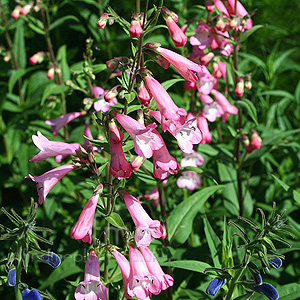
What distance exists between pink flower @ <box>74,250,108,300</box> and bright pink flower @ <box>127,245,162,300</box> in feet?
0.66

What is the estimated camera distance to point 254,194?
469 centimetres

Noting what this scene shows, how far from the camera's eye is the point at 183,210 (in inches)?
134

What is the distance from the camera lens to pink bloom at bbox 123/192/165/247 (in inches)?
87.2

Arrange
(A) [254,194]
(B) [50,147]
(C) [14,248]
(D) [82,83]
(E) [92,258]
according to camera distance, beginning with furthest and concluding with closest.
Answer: (A) [254,194] < (D) [82,83] < (B) [50,147] < (E) [92,258] < (C) [14,248]

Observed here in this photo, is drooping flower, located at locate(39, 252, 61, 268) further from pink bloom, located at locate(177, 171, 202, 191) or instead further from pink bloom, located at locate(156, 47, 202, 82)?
pink bloom, located at locate(177, 171, 202, 191)

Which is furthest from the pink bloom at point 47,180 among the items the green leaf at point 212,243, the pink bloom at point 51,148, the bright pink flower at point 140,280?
the green leaf at point 212,243

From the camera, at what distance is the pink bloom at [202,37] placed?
3.66 metres

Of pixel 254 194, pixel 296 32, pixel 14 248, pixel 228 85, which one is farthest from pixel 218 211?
pixel 296 32

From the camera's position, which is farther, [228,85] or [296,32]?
[296,32]

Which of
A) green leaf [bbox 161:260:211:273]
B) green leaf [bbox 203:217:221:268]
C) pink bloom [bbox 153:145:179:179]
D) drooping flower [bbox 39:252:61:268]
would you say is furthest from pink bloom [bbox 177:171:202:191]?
drooping flower [bbox 39:252:61:268]

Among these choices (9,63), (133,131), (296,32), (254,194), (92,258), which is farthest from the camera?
(296,32)

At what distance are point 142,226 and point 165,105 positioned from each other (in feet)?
2.26

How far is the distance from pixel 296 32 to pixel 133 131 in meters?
5.26

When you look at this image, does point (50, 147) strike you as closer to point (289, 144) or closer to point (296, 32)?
point (289, 144)
